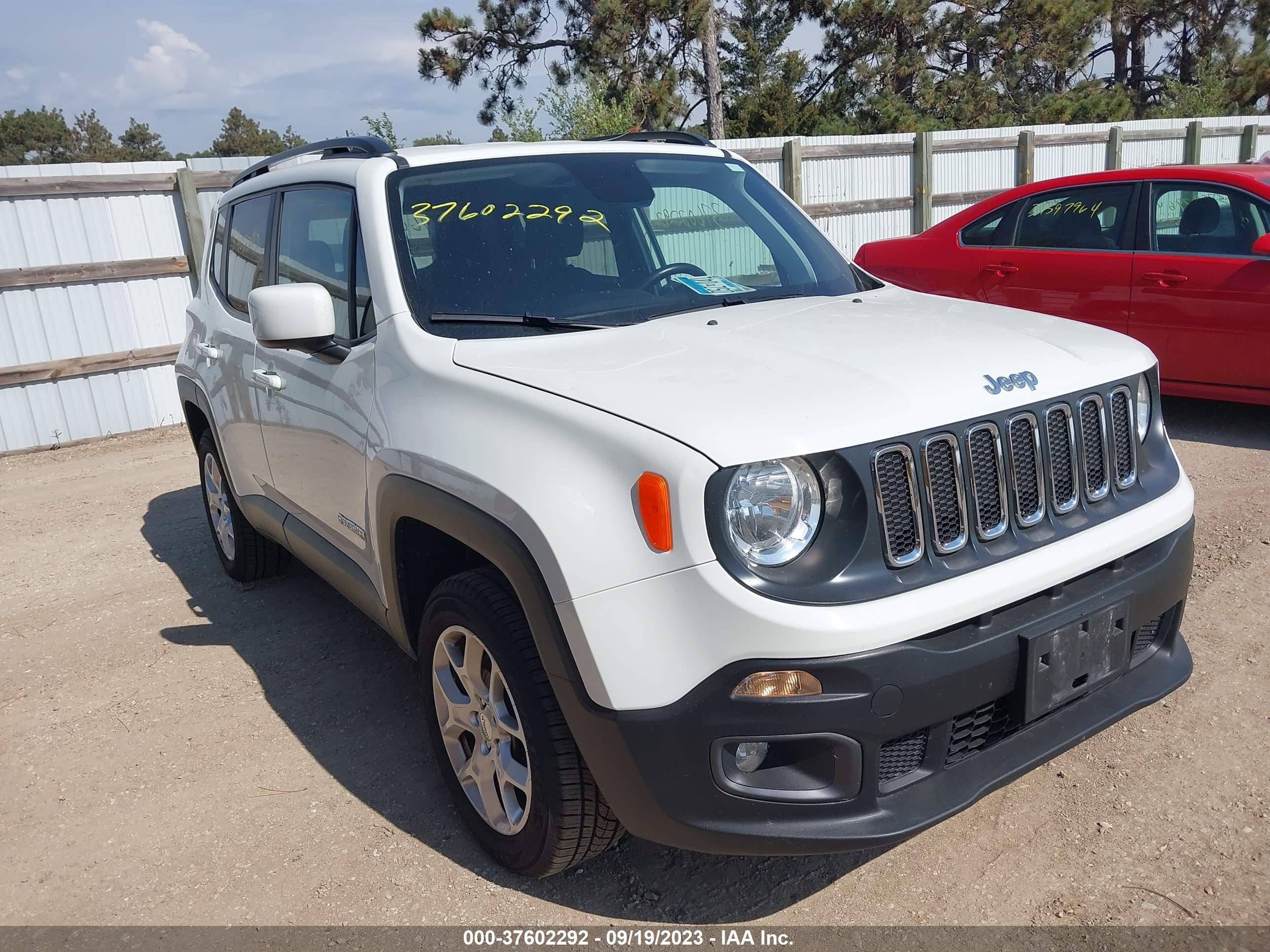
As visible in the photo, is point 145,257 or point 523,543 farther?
point 145,257

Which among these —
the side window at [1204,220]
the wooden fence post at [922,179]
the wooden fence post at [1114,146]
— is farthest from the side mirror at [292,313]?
the wooden fence post at [1114,146]

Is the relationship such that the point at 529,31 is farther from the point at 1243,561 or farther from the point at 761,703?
the point at 761,703

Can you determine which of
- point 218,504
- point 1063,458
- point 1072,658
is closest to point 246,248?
point 218,504

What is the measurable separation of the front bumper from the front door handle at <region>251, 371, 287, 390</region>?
6.45 ft

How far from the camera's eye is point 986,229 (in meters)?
7.42

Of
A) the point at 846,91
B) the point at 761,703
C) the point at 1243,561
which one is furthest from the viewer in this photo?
the point at 846,91

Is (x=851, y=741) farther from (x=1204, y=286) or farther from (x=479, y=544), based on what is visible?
(x=1204, y=286)

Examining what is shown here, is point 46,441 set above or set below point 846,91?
below

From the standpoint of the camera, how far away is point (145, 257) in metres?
9.40

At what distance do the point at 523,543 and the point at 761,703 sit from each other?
0.63 m

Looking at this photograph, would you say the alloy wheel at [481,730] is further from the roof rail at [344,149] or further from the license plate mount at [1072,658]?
the roof rail at [344,149]

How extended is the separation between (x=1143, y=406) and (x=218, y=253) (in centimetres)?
404

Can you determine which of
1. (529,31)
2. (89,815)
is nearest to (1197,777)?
(89,815)

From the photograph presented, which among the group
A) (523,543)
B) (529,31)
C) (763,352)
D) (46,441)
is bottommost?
(46,441)
